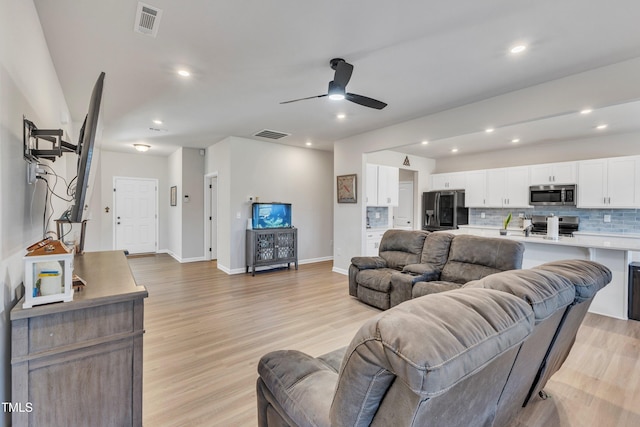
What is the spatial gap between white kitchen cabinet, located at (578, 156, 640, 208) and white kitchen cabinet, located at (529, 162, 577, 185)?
0.37ft

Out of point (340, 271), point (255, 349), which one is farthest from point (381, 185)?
point (255, 349)

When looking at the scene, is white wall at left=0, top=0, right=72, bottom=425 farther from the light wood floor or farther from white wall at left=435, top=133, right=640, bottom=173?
white wall at left=435, top=133, right=640, bottom=173

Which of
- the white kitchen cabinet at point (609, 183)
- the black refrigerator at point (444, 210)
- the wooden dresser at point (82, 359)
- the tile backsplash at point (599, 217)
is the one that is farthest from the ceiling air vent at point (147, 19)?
the tile backsplash at point (599, 217)

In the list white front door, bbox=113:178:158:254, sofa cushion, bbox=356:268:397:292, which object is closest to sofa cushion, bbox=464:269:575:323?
sofa cushion, bbox=356:268:397:292

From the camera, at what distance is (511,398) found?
4.80 feet

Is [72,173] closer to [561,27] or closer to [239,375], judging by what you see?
[239,375]

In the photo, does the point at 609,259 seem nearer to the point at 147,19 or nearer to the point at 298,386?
the point at 298,386

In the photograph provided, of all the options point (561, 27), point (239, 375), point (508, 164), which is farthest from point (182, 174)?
point (508, 164)

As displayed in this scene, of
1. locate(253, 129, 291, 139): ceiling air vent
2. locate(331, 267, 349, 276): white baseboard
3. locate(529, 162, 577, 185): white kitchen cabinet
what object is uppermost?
locate(253, 129, 291, 139): ceiling air vent

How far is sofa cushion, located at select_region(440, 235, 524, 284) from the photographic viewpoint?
3133 mm

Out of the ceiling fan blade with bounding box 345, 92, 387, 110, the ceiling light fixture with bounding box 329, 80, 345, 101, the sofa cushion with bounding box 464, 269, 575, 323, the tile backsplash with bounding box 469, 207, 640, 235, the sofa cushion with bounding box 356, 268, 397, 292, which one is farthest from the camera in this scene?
the tile backsplash with bounding box 469, 207, 640, 235

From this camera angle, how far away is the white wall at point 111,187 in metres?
6.42

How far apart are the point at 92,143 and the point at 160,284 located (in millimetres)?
4073

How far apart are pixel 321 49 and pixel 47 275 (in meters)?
2.43
